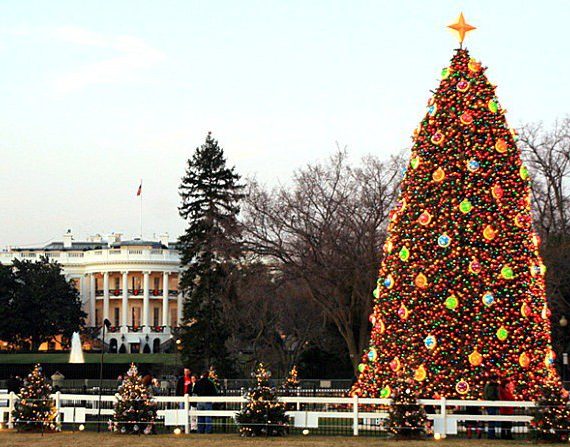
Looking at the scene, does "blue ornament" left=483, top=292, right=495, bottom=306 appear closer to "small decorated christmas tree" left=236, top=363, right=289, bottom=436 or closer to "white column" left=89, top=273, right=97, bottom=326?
"small decorated christmas tree" left=236, top=363, right=289, bottom=436

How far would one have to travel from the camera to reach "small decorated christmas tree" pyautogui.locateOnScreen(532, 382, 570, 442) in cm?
2509

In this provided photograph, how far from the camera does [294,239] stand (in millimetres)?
49531

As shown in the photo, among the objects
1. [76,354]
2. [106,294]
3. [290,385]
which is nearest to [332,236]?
[290,385]

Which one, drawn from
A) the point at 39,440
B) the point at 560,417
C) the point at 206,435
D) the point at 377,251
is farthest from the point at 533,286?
the point at 377,251

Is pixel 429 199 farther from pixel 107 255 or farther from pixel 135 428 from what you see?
pixel 107 255

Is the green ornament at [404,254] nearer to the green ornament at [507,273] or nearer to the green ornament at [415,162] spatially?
the green ornament at [415,162]

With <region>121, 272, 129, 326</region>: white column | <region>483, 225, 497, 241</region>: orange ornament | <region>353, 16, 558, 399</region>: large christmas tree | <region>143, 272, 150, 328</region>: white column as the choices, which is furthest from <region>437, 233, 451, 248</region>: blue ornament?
<region>121, 272, 129, 326</region>: white column

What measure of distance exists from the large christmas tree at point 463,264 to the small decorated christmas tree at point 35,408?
773 centimetres

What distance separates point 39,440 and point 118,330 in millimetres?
90374

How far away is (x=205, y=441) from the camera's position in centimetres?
2581

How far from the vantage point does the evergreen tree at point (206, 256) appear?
63.9 meters

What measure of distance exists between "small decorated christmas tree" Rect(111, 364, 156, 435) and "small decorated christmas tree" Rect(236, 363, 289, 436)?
2.26m

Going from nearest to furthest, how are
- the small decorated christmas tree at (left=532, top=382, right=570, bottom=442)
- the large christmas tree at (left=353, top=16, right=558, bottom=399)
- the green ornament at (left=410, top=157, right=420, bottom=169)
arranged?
the small decorated christmas tree at (left=532, top=382, right=570, bottom=442) → the large christmas tree at (left=353, top=16, right=558, bottom=399) → the green ornament at (left=410, top=157, right=420, bottom=169)

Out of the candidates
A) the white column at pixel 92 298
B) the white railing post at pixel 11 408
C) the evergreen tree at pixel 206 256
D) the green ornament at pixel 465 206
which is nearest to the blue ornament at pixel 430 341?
the green ornament at pixel 465 206
